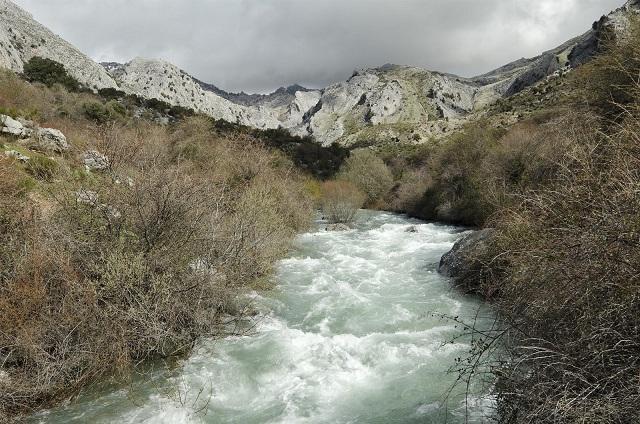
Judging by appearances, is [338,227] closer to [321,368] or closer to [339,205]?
[339,205]

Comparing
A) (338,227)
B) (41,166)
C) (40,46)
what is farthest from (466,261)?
(40,46)

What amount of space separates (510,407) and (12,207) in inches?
406

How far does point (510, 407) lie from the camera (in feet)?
17.9

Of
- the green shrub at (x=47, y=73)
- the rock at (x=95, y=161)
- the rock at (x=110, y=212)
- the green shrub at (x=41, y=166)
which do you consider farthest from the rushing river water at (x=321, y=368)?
the green shrub at (x=47, y=73)

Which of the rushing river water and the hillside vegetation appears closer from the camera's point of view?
the hillside vegetation

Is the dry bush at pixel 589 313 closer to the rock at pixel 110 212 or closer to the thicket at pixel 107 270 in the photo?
the thicket at pixel 107 270

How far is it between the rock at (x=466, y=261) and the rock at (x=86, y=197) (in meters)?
11.2

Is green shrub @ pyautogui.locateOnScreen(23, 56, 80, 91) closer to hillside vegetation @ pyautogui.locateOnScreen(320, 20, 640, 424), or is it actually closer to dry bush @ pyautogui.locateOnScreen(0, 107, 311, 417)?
dry bush @ pyautogui.locateOnScreen(0, 107, 311, 417)

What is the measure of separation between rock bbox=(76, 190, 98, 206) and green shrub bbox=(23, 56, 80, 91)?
150 feet

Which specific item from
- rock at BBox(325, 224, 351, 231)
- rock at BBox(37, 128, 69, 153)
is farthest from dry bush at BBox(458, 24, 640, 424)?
rock at BBox(325, 224, 351, 231)

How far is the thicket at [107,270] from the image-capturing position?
791 centimetres

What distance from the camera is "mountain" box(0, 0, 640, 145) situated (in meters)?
61.8

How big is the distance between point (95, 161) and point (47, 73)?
50037mm

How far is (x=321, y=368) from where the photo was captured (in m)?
9.64
